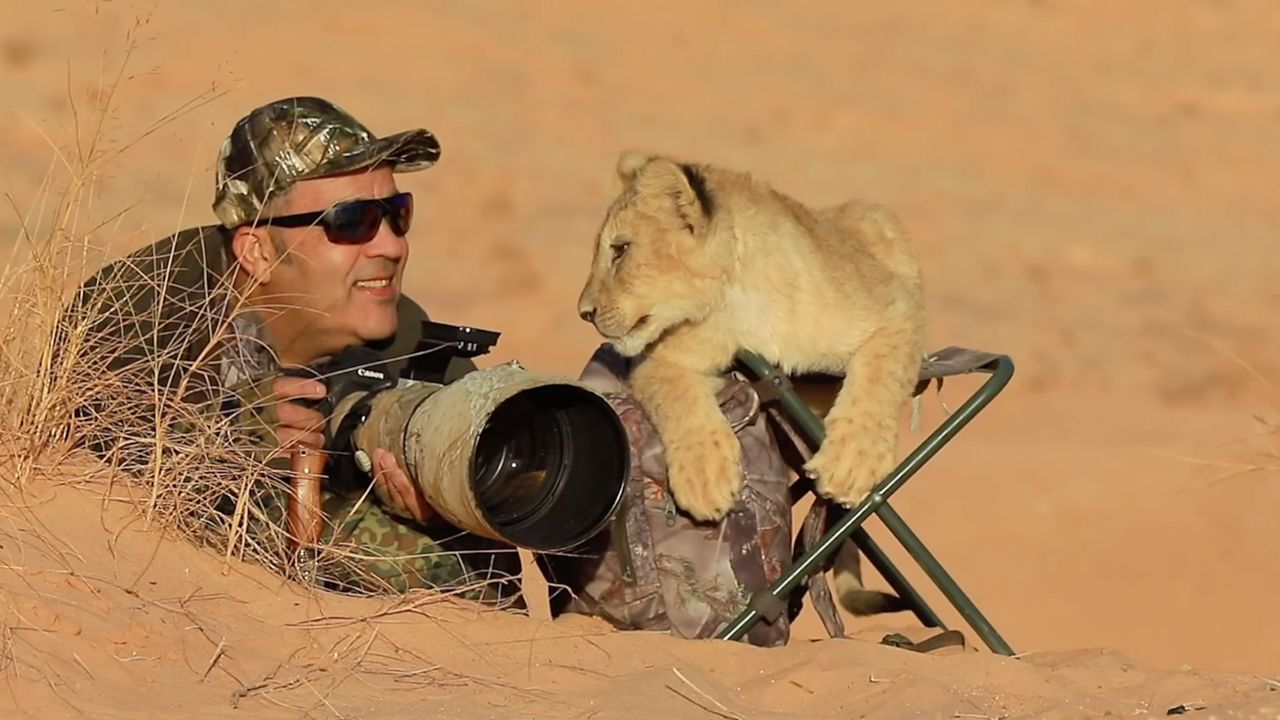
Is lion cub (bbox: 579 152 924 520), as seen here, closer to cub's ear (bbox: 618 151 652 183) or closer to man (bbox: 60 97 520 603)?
cub's ear (bbox: 618 151 652 183)

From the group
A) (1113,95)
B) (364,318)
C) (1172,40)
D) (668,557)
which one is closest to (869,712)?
(668,557)

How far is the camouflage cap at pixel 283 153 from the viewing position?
191 inches

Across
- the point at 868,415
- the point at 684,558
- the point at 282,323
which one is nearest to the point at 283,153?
the point at 282,323

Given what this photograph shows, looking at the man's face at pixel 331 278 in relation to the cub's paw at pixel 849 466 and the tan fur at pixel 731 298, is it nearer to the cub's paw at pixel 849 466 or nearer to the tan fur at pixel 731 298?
the tan fur at pixel 731 298

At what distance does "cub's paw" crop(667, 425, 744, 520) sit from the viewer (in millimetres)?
4301

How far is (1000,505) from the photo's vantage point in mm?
8664

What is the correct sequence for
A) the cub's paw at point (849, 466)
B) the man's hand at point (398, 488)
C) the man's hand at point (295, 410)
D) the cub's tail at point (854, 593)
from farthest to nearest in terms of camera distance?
the cub's tail at point (854, 593) → the cub's paw at point (849, 466) → the man's hand at point (295, 410) → the man's hand at point (398, 488)

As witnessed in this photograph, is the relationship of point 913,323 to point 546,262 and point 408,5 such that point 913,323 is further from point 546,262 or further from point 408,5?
point 408,5

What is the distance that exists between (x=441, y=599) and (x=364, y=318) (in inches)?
37.9

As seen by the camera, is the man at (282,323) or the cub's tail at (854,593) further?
the cub's tail at (854,593)

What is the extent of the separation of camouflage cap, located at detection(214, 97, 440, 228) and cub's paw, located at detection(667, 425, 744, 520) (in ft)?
3.57

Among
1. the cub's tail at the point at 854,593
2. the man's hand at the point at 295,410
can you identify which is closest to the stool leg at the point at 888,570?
the cub's tail at the point at 854,593

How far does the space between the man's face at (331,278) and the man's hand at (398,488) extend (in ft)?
2.37

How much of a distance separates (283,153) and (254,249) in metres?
0.25
